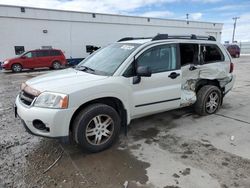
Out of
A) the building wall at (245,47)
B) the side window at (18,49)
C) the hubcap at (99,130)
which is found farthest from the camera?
the building wall at (245,47)

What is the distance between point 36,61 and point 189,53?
14569 mm

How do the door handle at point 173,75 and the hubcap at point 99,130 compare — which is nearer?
the hubcap at point 99,130

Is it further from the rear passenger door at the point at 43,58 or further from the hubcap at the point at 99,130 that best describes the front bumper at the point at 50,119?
the rear passenger door at the point at 43,58

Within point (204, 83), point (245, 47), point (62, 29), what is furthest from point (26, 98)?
point (245, 47)

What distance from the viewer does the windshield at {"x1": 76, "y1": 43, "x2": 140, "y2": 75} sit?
3.68m

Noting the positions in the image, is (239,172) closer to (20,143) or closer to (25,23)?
(20,143)

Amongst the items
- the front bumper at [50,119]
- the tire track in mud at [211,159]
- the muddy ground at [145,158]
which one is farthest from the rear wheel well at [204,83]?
the front bumper at [50,119]

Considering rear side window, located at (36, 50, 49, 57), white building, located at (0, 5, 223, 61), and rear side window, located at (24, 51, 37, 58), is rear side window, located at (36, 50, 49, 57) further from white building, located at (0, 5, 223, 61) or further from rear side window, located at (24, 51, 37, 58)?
white building, located at (0, 5, 223, 61)

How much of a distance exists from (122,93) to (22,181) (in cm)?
185

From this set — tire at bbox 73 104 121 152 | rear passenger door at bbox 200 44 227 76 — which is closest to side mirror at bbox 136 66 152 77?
tire at bbox 73 104 121 152

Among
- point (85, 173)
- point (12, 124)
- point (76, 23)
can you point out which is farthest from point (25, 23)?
point (85, 173)

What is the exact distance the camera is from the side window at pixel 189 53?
440 centimetres

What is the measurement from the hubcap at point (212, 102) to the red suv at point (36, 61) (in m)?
14.7

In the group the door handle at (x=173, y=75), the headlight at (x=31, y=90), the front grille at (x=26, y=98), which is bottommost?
the front grille at (x=26, y=98)
